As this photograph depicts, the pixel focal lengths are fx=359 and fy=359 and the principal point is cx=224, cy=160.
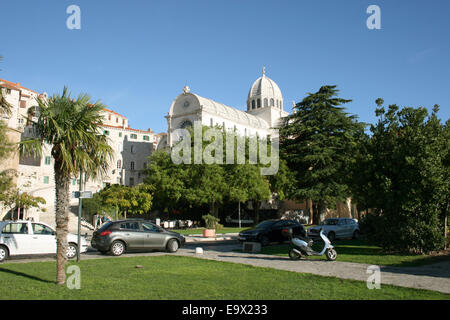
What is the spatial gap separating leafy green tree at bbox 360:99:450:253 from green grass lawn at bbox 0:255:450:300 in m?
6.69

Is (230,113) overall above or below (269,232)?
above

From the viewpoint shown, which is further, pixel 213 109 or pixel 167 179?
pixel 213 109

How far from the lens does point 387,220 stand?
14.7 metres

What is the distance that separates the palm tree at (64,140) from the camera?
28.0 ft

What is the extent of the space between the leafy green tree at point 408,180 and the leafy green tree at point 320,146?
21015 millimetres

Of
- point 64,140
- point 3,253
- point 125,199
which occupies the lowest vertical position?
point 3,253

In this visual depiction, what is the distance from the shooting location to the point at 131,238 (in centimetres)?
1535

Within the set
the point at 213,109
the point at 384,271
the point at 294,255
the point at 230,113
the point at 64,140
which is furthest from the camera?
the point at 230,113

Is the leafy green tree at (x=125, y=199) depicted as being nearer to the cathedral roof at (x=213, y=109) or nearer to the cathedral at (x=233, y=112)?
the cathedral at (x=233, y=112)

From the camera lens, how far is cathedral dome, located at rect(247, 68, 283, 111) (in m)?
72.2

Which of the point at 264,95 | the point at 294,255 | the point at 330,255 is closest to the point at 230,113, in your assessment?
the point at 264,95

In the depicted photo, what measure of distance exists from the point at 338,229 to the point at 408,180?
9.04 meters

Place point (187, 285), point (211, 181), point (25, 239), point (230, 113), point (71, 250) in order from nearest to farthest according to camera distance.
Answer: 1. point (187, 285)
2. point (25, 239)
3. point (71, 250)
4. point (211, 181)
5. point (230, 113)

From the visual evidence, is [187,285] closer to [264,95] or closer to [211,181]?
[211,181]
